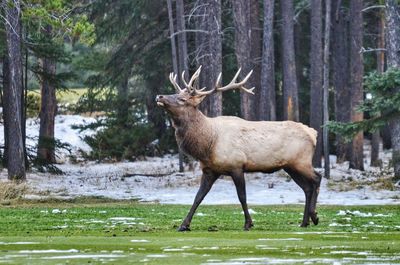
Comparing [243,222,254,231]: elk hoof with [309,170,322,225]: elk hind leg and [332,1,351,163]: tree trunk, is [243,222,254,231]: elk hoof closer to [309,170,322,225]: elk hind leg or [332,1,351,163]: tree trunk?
[309,170,322,225]: elk hind leg

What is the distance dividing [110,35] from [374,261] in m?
30.9

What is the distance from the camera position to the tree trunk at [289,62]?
39031 mm

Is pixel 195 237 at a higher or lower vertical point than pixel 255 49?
lower

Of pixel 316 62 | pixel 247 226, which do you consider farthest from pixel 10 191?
pixel 316 62

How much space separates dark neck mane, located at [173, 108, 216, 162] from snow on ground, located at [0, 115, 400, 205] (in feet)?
29.7

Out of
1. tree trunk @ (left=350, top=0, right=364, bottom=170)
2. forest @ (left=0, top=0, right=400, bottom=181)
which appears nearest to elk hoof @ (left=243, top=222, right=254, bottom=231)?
forest @ (left=0, top=0, right=400, bottom=181)

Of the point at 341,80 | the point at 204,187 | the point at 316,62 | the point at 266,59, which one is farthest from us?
the point at 341,80

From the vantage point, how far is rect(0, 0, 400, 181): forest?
3334cm

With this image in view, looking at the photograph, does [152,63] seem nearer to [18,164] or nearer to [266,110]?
[266,110]

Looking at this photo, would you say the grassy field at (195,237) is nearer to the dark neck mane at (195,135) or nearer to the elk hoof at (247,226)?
the elk hoof at (247,226)

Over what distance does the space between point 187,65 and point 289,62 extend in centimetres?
431

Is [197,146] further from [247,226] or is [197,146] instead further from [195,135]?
[247,226]

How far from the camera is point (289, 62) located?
3922 cm

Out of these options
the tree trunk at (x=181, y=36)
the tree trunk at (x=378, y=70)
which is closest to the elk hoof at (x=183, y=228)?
the tree trunk at (x=181, y=36)
